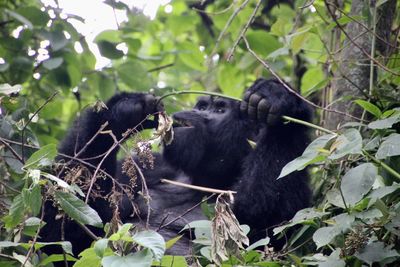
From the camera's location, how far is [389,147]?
231 centimetres

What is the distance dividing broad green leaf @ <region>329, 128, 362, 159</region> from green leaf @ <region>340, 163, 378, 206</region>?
0.06m

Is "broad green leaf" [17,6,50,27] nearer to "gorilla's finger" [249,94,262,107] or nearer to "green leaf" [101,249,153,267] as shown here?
"gorilla's finger" [249,94,262,107]

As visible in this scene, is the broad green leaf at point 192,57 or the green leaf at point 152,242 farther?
the broad green leaf at point 192,57

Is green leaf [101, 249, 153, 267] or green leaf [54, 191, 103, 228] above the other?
green leaf [101, 249, 153, 267]

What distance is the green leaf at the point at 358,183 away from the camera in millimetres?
2213

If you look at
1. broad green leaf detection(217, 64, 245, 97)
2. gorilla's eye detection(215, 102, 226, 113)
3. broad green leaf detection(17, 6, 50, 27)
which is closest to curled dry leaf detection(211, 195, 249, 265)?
gorilla's eye detection(215, 102, 226, 113)

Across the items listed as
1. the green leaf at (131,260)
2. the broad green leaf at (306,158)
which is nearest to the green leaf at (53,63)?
the broad green leaf at (306,158)

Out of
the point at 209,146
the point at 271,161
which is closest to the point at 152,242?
the point at 271,161

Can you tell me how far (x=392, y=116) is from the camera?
2.45 metres

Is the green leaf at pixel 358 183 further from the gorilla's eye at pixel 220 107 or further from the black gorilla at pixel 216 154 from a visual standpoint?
the gorilla's eye at pixel 220 107

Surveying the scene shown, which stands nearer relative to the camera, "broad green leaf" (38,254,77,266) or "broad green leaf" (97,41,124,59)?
"broad green leaf" (38,254,77,266)

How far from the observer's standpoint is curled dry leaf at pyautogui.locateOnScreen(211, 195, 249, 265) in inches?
86.6

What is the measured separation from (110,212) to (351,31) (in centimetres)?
142

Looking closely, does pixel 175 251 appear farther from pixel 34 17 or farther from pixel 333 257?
pixel 34 17
